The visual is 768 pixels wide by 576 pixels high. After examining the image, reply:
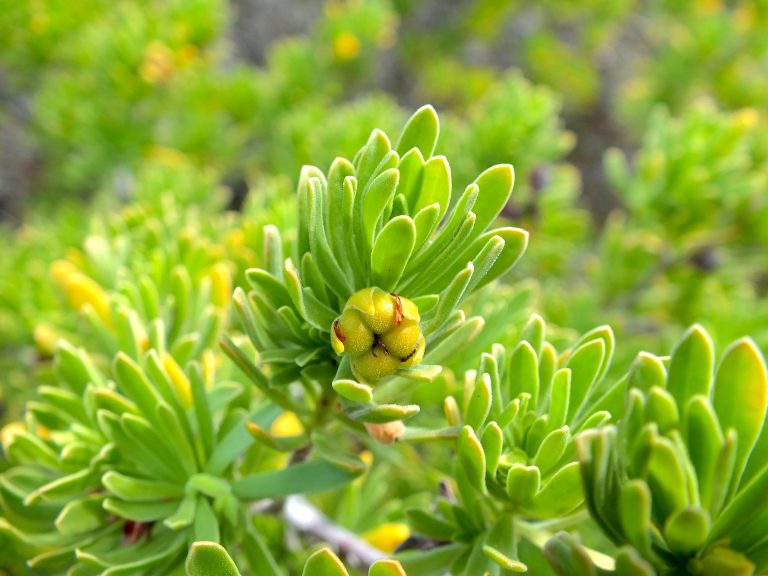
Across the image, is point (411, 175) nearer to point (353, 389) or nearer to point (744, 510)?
point (353, 389)

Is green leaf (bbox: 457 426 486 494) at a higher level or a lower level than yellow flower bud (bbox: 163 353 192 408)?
lower

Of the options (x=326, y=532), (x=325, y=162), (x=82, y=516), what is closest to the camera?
(x=82, y=516)

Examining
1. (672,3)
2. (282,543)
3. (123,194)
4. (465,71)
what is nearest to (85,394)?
(282,543)

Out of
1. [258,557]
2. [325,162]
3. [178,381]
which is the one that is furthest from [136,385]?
[325,162]

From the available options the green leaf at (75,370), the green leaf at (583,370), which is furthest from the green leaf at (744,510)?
the green leaf at (75,370)

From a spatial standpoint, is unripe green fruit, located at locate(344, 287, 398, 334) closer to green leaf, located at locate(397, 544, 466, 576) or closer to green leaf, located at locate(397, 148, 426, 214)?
green leaf, located at locate(397, 148, 426, 214)

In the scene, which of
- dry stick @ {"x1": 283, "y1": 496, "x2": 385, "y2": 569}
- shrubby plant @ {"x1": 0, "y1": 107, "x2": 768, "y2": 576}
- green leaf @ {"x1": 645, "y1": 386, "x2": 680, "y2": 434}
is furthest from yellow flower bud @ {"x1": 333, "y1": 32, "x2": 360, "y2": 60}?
green leaf @ {"x1": 645, "y1": 386, "x2": 680, "y2": 434}

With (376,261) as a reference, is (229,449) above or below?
below

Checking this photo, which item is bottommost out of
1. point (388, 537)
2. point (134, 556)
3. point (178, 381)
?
point (388, 537)
